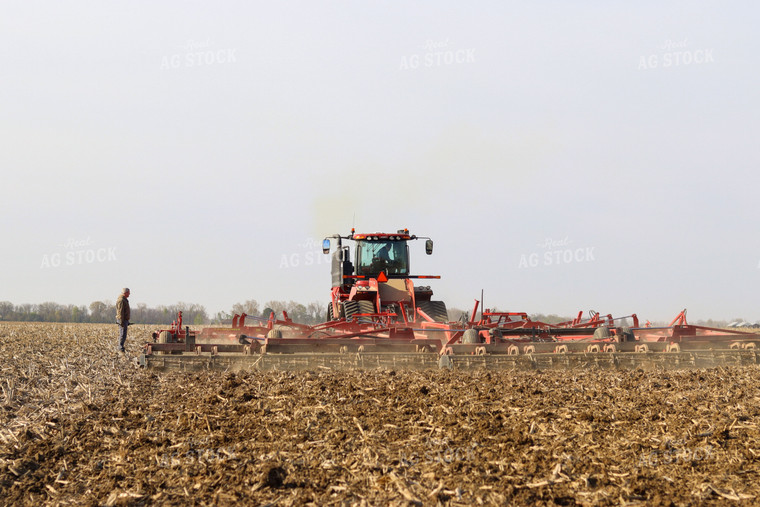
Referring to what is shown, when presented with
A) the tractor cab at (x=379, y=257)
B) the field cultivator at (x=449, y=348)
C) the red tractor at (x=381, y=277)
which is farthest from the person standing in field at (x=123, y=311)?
the tractor cab at (x=379, y=257)

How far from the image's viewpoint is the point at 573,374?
30.1ft

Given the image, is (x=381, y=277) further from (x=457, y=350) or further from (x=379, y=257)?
(x=457, y=350)

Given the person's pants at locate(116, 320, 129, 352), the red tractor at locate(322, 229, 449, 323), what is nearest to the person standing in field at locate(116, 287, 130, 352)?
the person's pants at locate(116, 320, 129, 352)

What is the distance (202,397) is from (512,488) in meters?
4.05

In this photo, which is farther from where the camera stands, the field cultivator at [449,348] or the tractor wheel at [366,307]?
the tractor wheel at [366,307]

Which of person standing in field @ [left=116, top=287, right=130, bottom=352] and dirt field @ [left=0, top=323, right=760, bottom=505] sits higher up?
person standing in field @ [left=116, top=287, right=130, bottom=352]

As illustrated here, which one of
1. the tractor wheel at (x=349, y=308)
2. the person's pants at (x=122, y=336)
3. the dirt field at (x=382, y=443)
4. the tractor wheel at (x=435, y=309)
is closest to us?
the dirt field at (x=382, y=443)

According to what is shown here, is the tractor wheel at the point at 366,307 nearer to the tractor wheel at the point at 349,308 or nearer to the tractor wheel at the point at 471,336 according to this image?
the tractor wheel at the point at 349,308

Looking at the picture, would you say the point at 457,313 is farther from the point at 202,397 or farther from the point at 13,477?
the point at 13,477

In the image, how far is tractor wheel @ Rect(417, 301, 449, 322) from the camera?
14584mm

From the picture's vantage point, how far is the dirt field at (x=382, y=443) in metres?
4.06

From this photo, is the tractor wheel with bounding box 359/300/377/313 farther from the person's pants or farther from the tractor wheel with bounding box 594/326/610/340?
the person's pants

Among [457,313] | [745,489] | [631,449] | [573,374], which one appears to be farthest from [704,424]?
[457,313]

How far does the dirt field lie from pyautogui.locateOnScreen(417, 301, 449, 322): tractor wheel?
21.5 ft
